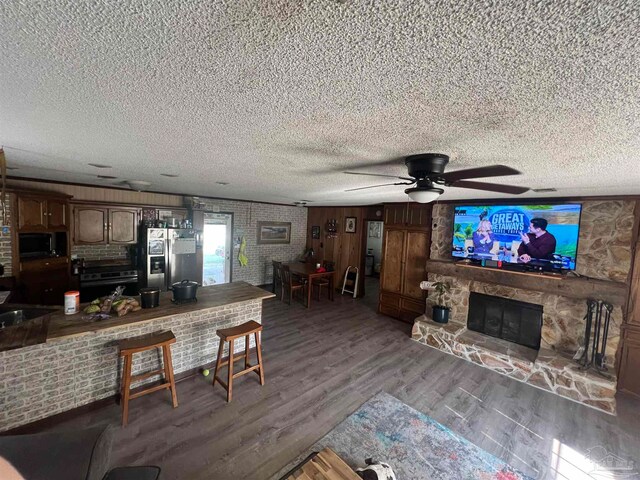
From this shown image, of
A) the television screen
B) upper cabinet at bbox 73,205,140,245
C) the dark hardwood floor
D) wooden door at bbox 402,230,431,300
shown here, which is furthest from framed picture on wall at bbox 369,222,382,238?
upper cabinet at bbox 73,205,140,245

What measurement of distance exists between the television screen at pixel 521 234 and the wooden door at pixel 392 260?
1.06m

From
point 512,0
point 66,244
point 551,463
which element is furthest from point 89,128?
point 551,463

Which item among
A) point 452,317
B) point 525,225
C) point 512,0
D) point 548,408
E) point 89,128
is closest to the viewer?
point 512,0

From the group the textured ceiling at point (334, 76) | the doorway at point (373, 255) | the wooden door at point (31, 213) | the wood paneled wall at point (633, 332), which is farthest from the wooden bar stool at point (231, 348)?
the doorway at point (373, 255)

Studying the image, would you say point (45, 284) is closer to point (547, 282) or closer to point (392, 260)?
point (392, 260)

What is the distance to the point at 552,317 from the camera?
3.58m

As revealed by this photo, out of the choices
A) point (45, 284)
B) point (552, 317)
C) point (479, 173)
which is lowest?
point (552, 317)

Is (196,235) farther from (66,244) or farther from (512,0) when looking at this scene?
(512,0)

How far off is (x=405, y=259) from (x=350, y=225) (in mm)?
2017

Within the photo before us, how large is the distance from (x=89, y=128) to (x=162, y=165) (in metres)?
1.00

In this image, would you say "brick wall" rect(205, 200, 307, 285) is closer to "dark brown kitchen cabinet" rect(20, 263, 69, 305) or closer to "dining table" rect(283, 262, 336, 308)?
"dining table" rect(283, 262, 336, 308)

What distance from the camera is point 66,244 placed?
4090 millimetres

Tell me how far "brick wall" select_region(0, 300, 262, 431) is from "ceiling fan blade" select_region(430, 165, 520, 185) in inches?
110

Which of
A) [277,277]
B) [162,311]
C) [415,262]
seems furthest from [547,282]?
[277,277]
